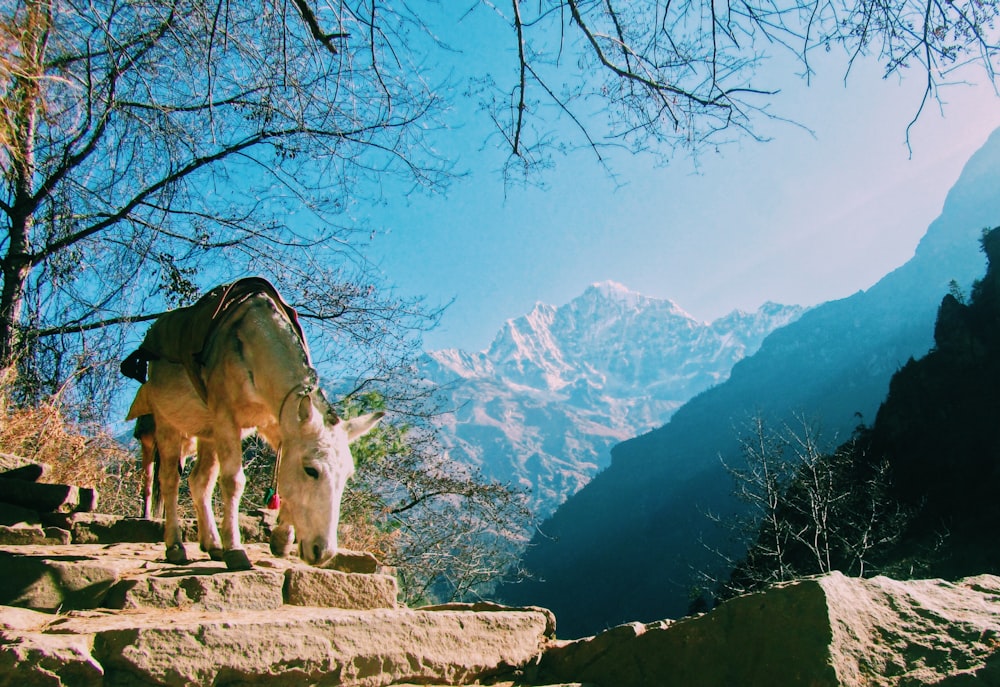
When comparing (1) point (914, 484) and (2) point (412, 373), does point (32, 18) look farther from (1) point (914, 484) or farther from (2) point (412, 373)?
(1) point (914, 484)

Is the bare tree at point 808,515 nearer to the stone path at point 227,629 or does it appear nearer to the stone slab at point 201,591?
the stone path at point 227,629

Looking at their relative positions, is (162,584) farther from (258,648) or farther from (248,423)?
(248,423)

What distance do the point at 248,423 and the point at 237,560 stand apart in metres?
0.97

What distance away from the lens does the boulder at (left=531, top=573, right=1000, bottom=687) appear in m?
2.25

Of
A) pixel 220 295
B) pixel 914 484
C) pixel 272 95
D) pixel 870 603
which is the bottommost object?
pixel 914 484

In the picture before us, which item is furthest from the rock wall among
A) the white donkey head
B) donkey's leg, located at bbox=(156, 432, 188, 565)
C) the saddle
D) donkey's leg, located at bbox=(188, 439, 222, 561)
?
the saddle

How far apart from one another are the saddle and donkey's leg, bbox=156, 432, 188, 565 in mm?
663

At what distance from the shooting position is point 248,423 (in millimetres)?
4375

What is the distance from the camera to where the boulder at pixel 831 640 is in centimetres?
225

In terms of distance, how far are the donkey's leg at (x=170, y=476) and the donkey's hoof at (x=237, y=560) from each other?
1.02 m

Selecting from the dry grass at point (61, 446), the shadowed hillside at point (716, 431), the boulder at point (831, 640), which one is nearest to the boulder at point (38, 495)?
the dry grass at point (61, 446)

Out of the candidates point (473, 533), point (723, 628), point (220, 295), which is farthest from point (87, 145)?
point (473, 533)

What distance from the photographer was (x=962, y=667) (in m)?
2.26

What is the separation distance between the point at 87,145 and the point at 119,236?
146 cm
